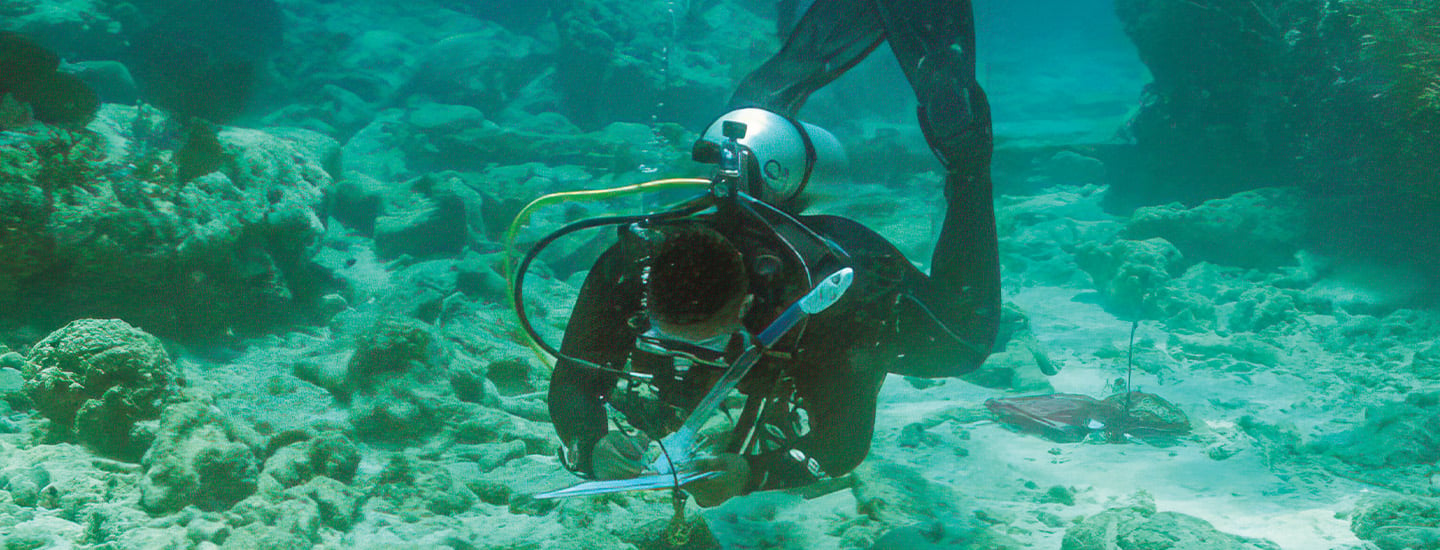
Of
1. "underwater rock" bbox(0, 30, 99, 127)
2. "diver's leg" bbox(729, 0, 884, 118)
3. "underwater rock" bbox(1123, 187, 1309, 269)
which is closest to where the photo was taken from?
"diver's leg" bbox(729, 0, 884, 118)

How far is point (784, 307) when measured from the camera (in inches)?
71.8

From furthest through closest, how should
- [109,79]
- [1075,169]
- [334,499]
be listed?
[1075,169]
[109,79]
[334,499]

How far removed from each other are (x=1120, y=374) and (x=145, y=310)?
7678 millimetres

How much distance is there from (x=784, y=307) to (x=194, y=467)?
2714mm

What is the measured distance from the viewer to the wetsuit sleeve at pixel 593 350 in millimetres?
2281

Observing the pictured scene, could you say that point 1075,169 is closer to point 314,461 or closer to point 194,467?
point 314,461

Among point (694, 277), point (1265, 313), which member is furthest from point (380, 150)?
point (1265, 313)

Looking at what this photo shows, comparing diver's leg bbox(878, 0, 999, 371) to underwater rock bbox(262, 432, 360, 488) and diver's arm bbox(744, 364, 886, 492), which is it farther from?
underwater rock bbox(262, 432, 360, 488)

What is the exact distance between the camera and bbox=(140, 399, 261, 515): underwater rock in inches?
113

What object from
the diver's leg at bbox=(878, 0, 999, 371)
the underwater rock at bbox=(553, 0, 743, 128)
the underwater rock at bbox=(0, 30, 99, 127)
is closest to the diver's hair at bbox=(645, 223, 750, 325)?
the diver's leg at bbox=(878, 0, 999, 371)

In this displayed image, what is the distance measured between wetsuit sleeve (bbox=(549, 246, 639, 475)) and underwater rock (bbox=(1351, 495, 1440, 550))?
3.19 metres

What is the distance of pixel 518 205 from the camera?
31.8 ft

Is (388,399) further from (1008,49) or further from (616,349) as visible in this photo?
(1008,49)

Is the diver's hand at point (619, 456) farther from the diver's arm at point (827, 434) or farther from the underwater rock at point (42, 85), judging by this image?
the underwater rock at point (42, 85)
